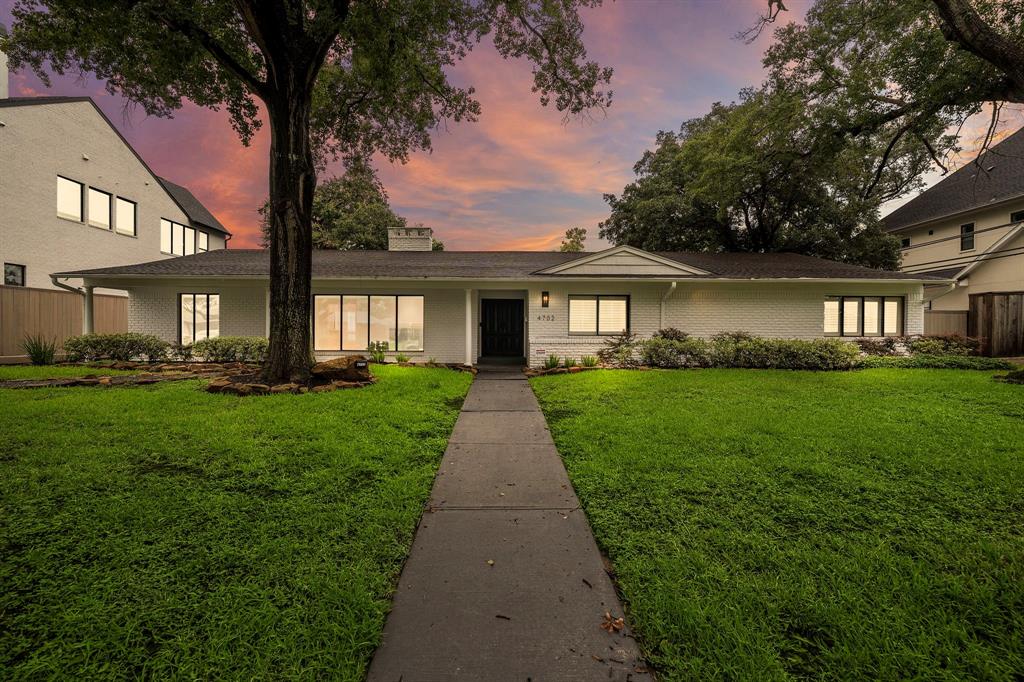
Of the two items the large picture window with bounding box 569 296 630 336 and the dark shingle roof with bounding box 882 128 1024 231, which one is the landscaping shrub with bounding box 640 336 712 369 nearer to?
the large picture window with bounding box 569 296 630 336

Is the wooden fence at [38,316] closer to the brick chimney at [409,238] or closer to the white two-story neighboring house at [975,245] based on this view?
the brick chimney at [409,238]

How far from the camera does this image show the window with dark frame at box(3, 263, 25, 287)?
40.9 feet

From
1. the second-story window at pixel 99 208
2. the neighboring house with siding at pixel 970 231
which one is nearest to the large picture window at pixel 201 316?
the second-story window at pixel 99 208

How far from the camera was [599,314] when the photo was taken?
1223cm

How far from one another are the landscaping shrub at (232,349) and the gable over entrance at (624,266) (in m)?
8.04

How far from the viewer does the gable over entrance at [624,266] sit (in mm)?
11523

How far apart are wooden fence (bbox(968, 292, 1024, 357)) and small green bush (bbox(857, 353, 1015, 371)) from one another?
2974mm

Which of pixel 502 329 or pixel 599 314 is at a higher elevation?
pixel 599 314

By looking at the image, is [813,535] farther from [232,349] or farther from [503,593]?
[232,349]

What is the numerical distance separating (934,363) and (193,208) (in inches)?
1268

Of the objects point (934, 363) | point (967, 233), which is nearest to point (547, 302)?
point (934, 363)

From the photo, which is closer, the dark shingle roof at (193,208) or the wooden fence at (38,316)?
the wooden fence at (38,316)

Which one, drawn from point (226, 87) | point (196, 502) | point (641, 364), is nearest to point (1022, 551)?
point (196, 502)

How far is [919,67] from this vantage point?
9.62 m
